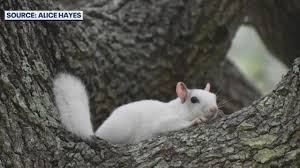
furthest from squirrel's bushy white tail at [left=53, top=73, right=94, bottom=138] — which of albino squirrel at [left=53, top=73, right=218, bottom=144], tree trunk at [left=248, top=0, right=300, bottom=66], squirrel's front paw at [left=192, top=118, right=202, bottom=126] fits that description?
tree trunk at [left=248, top=0, right=300, bottom=66]

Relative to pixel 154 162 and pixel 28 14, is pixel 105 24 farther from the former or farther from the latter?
pixel 154 162

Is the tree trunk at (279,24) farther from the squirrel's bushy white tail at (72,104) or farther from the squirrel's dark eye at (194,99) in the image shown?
the squirrel's bushy white tail at (72,104)

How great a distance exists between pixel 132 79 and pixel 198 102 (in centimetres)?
81

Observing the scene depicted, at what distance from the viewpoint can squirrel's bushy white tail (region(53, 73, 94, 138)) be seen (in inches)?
122

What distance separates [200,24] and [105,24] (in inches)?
27.0

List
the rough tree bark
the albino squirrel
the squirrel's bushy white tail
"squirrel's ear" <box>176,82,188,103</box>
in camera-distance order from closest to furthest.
A: the rough tree bark < the squirrel's bushy white tail < the albino squirrel < "squirrel's ear" <box>176,82,188,103</box>

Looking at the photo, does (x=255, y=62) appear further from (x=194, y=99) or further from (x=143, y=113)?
(x=143, y=113)

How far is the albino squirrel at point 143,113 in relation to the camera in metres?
3.27

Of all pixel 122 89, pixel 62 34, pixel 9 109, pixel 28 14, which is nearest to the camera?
pixel 9 109

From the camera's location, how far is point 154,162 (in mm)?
2842

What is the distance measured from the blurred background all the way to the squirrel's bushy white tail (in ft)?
13.8

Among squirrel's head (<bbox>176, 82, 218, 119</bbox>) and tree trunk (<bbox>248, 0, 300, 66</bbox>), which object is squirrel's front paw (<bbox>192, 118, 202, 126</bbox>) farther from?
tree trunk (<bbox>248, 0, 300, 66</bbox>)

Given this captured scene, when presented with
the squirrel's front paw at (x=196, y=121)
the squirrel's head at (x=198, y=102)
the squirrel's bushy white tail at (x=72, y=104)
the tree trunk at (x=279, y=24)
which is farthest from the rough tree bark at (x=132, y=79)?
the squirrel's head at (x=198, y=102)

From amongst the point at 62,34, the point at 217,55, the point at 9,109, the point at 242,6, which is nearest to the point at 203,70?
the point at 217,55
